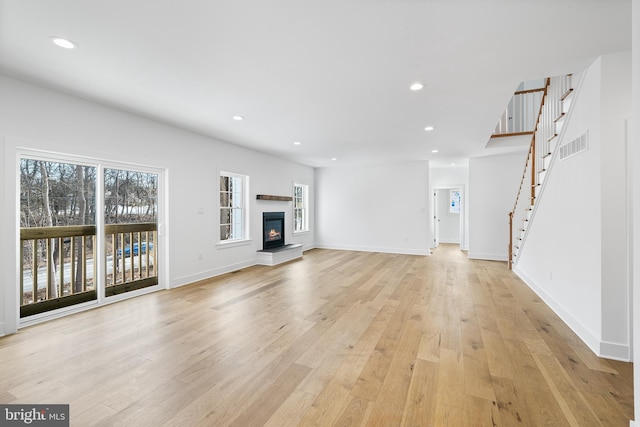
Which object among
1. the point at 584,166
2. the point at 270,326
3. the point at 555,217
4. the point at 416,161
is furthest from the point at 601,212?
the point at 416,161

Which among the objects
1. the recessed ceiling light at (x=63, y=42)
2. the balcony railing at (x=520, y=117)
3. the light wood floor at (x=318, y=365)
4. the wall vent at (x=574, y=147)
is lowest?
the light wood floor at (x=318, y=365)

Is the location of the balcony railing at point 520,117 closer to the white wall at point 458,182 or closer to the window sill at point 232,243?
the white wall at point 458,182

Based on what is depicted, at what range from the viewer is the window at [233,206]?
18.0 feet

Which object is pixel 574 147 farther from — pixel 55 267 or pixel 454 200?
pixel 454 200

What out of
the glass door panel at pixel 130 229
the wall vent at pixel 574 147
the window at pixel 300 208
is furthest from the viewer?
the window at pixel 300 208

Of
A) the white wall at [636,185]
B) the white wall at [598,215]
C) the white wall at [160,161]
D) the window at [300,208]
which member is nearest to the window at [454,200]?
the window at [300,208]

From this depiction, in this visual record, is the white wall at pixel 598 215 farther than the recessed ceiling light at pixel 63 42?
Yes

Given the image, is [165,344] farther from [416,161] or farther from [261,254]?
[416,161]

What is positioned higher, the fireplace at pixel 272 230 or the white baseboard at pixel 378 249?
the fireplace at pixel 272 230

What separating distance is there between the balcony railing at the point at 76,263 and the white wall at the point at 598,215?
212 inches

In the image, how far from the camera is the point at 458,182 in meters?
8.52

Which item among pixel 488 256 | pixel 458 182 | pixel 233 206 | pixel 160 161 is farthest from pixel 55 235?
pixel 458 182

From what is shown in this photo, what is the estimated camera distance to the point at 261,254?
20.2ft

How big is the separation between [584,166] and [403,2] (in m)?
2.38
